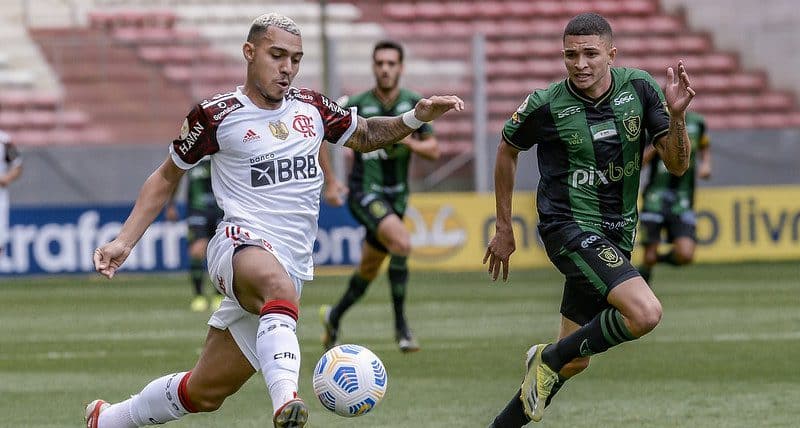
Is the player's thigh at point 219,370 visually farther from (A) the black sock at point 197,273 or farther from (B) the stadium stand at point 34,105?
(B) the stadium stand at point 34,105

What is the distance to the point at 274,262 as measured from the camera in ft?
21.3

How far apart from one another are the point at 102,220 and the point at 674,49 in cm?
1165

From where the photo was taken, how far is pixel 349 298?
12.3 metres

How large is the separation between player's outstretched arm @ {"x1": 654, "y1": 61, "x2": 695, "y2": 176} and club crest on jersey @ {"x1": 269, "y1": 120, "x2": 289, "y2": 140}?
1.79 m

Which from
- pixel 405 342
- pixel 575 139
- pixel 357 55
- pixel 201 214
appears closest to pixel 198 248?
pixel 201 214

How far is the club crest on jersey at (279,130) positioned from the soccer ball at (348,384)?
3.30 ft

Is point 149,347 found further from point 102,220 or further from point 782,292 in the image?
point 102,220

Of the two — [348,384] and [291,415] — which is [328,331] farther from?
[291,415]

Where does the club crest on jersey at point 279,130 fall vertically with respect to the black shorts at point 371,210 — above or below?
above

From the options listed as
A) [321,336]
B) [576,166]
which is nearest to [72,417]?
[576,166]

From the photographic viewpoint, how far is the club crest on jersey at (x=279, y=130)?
669 cm

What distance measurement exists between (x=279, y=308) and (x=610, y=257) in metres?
1.81

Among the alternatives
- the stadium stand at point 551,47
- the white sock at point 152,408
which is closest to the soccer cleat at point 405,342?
the white sock at point 152,408

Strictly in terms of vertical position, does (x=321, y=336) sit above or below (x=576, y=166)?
below
